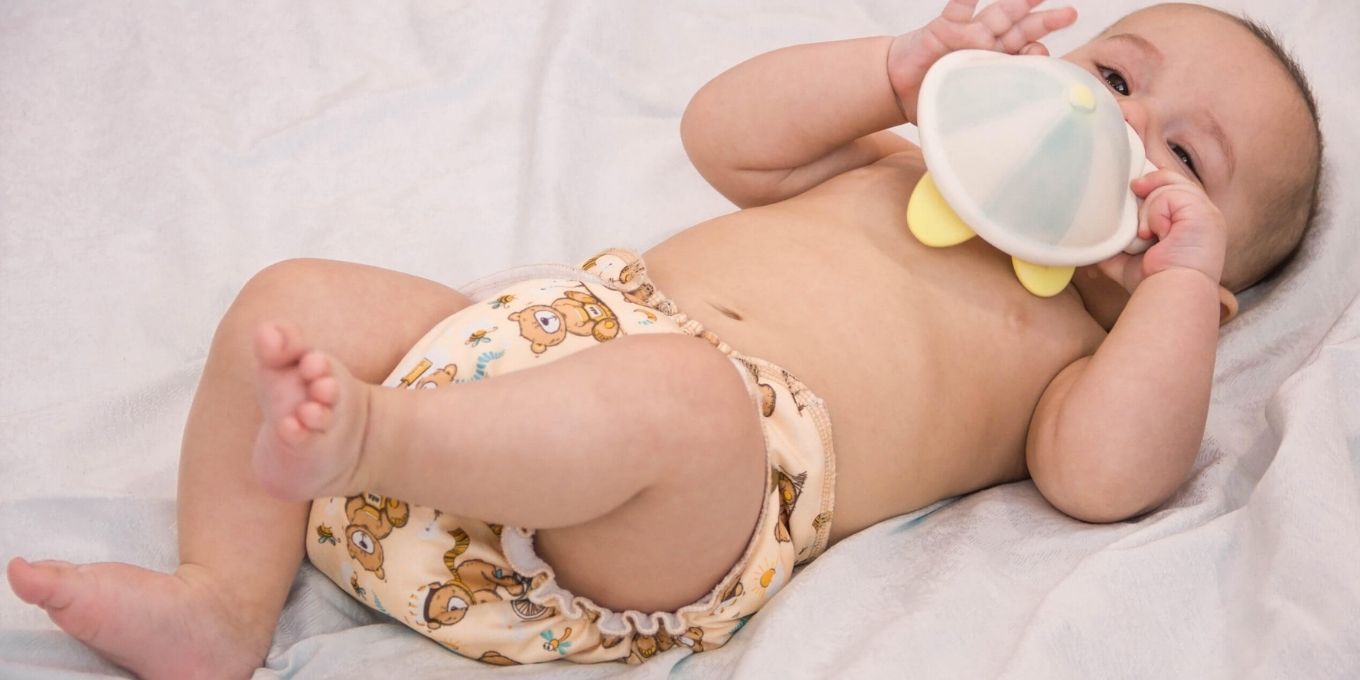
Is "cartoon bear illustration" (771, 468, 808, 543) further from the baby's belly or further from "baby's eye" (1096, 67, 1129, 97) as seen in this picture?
"baby's eye" (1096, 67, 1129, 97)

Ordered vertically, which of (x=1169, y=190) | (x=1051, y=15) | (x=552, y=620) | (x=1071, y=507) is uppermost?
(x=1051, y=15)

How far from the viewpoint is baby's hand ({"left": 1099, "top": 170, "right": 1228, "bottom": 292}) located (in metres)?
1.16

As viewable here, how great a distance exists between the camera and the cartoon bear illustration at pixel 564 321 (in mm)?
1015

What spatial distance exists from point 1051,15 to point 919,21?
2.06 ft

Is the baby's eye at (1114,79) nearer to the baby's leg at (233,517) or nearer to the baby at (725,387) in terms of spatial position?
the baby at (725,387)

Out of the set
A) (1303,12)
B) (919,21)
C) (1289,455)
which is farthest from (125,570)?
(1303,12)

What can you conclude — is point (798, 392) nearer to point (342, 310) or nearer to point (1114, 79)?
point (342, 310)

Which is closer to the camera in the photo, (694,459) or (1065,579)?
(694,459)

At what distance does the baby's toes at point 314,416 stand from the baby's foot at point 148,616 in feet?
0.91

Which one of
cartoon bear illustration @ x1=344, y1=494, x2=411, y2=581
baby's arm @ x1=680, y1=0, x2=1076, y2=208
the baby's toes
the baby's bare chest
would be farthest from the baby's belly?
the baby's toes

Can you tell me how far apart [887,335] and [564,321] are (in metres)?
0.32

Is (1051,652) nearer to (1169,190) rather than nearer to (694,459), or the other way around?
(694,459)

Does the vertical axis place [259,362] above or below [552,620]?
above

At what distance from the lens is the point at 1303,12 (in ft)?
5.46
